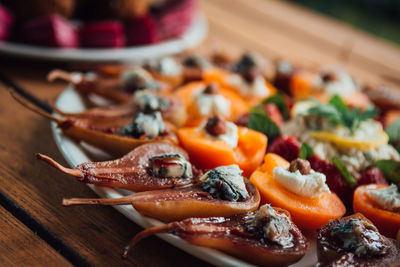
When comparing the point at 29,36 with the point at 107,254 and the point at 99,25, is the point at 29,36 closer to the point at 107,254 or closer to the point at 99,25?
the point at 99,25

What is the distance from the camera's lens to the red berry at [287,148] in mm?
1722

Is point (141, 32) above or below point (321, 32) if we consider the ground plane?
above

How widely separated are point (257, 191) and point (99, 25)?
5.00ft

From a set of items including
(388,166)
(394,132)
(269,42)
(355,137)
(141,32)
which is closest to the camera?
(388,166)

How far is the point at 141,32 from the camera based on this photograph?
8.53 ft

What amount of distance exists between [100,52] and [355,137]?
1.42 m

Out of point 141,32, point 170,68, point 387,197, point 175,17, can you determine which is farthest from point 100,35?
point 387,197

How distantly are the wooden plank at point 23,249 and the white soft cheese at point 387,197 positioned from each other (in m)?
1.01

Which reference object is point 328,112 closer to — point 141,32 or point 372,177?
point 372,177

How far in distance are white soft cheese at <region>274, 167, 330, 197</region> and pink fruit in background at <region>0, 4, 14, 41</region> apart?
171 cm

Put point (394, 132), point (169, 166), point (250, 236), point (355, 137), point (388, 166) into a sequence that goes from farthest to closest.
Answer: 1. point (394, 132)
2. point (355, 137)
3. point (388, 166)
4. point (169, 166)
5. point (250, 236)

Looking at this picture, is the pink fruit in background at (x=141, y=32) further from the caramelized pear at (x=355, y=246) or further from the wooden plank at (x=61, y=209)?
the caramelized pear at (x=355, y=246)

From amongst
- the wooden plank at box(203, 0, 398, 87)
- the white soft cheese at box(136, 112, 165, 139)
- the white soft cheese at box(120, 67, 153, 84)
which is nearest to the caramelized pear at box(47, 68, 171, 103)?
the white soft cheese at box(120, 67, 153, 84)

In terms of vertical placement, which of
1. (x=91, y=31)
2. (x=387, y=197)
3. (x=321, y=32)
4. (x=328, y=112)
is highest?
(x=91, y=31)
